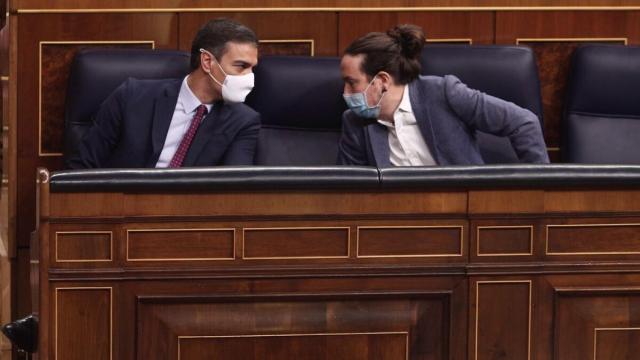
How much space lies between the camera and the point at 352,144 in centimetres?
161

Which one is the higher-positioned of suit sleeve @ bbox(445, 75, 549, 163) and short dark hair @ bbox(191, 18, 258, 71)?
short dark hair @ bbox(191, 18, 258, 71)

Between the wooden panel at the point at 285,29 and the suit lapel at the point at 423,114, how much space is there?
199 mm

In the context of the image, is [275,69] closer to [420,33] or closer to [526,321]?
[420,33]

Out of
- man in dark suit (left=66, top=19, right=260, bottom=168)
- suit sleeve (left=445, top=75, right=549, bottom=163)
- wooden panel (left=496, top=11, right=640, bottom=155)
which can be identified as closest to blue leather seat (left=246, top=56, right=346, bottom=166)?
man in dark suit (left=66, top=19, right=260, bottom=168)

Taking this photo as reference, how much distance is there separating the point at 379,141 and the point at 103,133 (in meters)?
0.35

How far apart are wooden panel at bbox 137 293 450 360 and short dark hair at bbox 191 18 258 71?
52 centimetres

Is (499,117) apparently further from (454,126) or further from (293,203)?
(293,203)

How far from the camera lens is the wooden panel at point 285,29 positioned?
68.2 inches

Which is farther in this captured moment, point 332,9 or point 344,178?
point 332,9

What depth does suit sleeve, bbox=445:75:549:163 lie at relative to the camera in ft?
5.22

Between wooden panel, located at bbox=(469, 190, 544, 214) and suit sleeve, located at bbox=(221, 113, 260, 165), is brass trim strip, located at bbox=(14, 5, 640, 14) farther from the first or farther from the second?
wooden panel, located at bbox=(469, 190, 544, 214)

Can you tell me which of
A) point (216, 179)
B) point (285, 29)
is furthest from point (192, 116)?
point (216, 179)

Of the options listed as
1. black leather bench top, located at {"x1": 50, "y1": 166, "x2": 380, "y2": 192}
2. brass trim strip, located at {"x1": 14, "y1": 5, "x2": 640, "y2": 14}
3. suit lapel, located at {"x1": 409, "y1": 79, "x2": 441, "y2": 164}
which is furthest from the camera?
brass trim strip, located at {"x1": 14, "y1": 5, "x2": 640, "y2": 14}

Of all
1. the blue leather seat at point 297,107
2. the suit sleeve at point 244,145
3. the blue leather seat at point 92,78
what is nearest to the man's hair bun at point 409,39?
the blue leather seat at point 297,107
